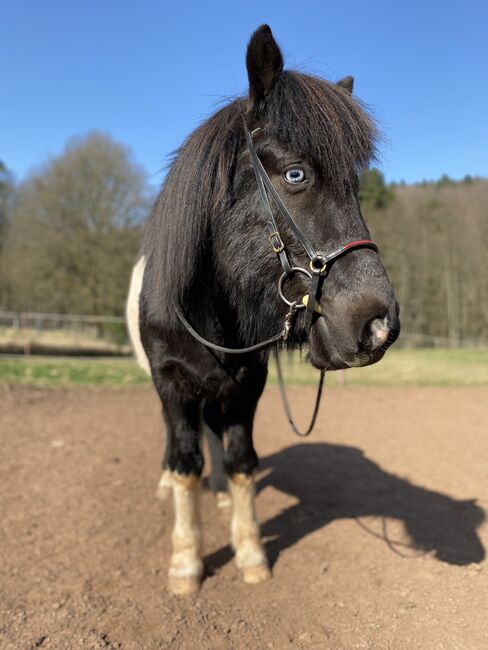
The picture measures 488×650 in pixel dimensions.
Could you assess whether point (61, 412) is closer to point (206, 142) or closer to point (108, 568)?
point (108, 568)

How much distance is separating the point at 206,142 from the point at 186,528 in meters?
2.44

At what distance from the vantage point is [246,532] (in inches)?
130

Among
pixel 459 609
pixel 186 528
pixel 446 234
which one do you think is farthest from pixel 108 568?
pixel 446 234

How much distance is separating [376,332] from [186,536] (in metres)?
2.11

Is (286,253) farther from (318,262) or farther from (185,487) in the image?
(185,487)

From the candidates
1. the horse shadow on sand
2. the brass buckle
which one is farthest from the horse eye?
the horse shadow on sand

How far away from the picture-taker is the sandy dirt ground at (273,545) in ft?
8.18

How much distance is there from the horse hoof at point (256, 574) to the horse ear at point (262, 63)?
2.75 m

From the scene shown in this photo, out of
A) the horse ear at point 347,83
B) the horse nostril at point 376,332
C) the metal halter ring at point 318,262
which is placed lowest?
the horse nostril at point 376,332

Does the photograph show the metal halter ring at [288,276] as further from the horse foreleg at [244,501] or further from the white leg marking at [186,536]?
the white leg marking at [186,536]

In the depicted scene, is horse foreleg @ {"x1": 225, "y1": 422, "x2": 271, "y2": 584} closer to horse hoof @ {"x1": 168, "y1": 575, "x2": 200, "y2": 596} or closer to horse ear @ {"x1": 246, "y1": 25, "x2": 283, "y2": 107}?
horse hoof @ {"x1": 168, "y1": 575, "x2": 200, "y2": 596}

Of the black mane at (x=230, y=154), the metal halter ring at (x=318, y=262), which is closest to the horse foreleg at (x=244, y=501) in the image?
the black mane at (x=230, y=154)

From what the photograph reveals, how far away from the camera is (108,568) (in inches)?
126

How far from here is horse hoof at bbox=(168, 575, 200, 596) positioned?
2936 millimetres
